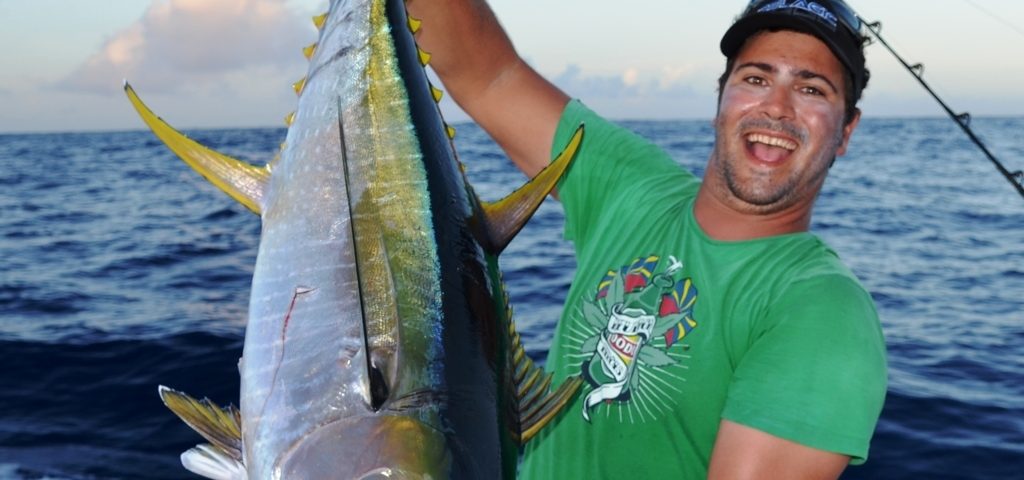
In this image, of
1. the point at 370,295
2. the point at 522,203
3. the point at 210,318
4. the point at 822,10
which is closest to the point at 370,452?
the point at 370,295

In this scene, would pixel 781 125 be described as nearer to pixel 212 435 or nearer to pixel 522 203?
pixel 522 203

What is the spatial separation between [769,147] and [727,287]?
41cm

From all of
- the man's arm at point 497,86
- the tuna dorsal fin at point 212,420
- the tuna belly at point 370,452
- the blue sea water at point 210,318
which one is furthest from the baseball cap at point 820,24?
the blue sea water at point 210,318

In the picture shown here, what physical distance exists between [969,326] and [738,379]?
23.6 feet

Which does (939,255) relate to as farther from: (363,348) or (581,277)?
(363,348)

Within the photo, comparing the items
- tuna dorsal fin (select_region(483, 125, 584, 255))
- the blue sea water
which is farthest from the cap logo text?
the blue sea water

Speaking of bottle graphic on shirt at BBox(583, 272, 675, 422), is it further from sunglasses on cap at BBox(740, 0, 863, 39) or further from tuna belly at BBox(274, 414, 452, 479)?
tuna belly at BBox(274, 414, 452, 479)

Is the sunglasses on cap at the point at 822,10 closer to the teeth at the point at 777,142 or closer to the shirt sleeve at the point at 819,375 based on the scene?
the teeth at the point at 777,142

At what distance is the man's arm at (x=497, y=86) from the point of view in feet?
9.03

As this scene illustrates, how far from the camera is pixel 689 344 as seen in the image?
7.30 feet

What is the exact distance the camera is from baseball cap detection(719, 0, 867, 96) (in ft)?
7.74

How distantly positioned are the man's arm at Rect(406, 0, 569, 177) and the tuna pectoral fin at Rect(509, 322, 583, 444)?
4.20 feet

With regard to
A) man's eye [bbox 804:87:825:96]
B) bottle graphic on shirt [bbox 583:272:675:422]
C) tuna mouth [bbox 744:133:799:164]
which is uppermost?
man's eye [bbox 804:87:825:96]

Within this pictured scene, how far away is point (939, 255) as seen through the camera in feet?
38.3
